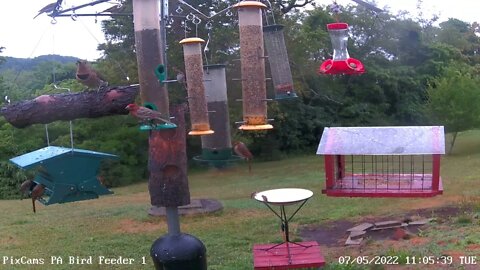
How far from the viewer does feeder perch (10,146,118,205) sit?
5.74 m

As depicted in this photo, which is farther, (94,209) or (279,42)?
(94,209)

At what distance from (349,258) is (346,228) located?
7.99 feet

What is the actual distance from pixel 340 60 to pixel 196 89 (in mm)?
1606

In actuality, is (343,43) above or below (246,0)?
below

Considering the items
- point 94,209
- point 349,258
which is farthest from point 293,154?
point 349,258

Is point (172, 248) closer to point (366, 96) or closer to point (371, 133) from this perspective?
→ point (371, 133)

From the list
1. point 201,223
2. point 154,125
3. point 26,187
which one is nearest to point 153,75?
point 154,125

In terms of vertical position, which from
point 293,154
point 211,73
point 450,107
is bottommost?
point 293,154

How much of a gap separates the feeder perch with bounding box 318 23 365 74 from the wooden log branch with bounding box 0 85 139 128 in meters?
2.14

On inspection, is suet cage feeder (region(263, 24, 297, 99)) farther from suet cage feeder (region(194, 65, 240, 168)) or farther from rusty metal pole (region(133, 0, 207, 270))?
rusty metal pole (region(133, 0, 207, 270))

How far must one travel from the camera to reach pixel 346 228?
33.2ft

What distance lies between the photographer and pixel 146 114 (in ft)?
15.0

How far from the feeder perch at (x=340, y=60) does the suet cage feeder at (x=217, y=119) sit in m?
1.39

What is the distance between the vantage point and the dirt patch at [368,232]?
9164 mm
